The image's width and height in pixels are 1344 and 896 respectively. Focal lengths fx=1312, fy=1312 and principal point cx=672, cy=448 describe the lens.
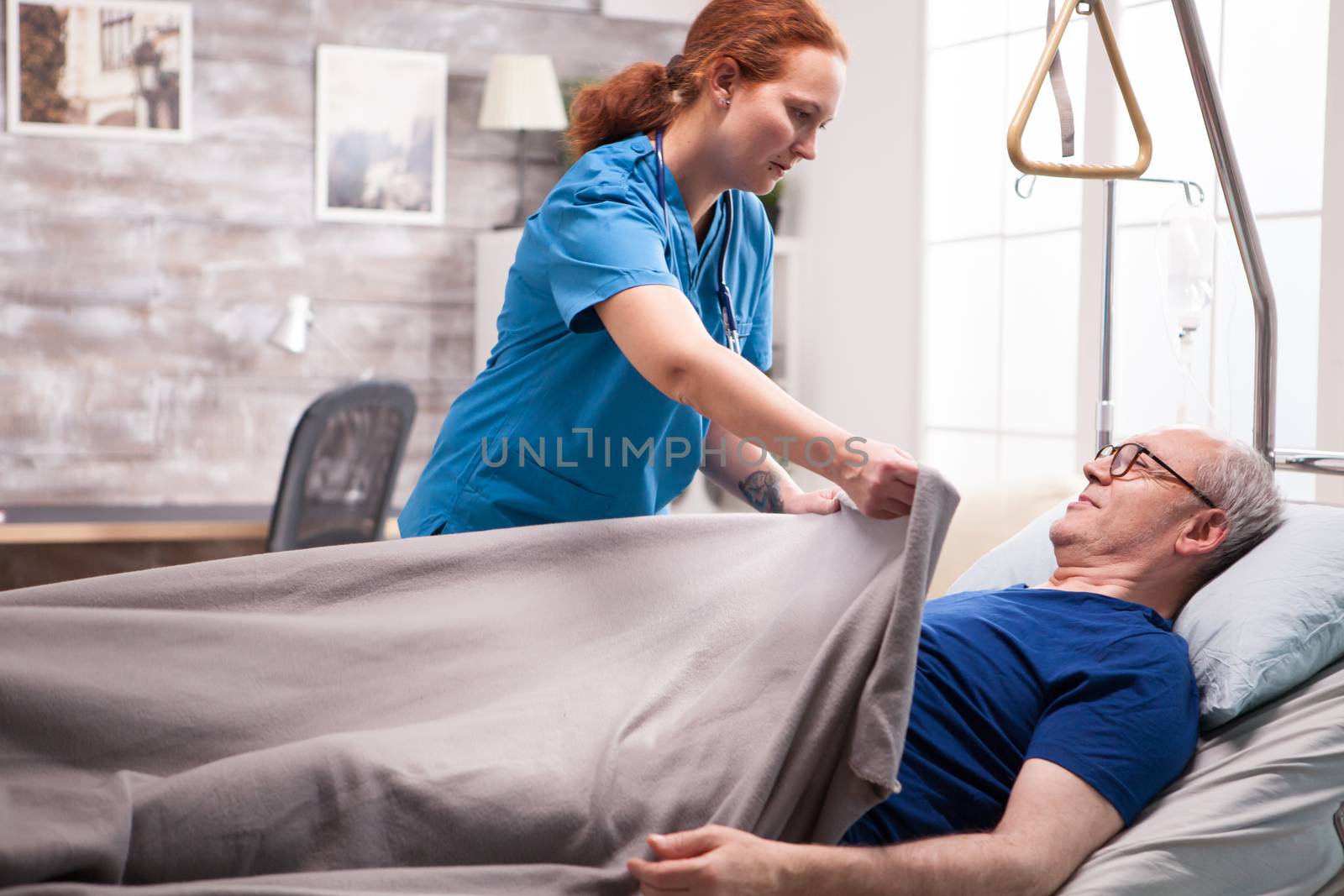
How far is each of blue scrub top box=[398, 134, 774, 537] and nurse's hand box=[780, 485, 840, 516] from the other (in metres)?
0.12

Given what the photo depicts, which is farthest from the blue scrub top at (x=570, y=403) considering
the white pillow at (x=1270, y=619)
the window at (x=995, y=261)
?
the window at (x=995, y=261)

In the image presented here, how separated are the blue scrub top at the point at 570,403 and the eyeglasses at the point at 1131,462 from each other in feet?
1.68

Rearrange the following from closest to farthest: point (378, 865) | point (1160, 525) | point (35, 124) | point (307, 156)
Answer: point (378, 865), point (1160, 525), point (35, 124), point (307, 156)

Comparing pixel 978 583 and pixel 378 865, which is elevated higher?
pixel 978 583

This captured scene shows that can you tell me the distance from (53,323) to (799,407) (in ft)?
10.3

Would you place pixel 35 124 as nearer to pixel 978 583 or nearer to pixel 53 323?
pixel 53 323

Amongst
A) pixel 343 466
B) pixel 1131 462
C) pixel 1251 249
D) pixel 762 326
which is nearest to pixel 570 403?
pixel 762 326

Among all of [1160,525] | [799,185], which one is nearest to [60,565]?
[799,185]

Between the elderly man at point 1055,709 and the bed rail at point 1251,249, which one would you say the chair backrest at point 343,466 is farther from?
the bed rail at point 1251,249

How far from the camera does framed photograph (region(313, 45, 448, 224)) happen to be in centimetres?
386

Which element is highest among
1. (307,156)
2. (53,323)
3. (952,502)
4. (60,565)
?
(307,156)

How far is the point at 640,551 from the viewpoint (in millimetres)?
1445

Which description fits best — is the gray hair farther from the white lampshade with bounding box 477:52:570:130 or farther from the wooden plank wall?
the wooden plank wall

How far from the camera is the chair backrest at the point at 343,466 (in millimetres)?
2916
